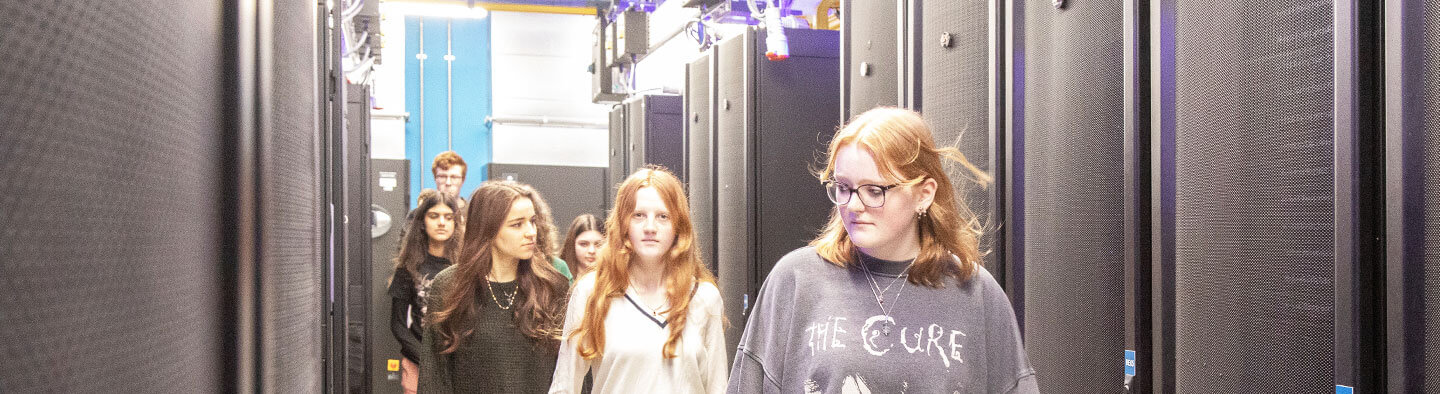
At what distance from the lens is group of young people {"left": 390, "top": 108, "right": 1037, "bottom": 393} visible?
135 centimetres

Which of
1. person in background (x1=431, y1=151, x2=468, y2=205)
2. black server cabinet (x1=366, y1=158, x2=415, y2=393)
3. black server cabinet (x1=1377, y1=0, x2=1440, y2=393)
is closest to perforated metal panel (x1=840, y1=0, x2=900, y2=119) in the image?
black server cabinet (x1=1377, y1=0, x2=1440, y2=393)

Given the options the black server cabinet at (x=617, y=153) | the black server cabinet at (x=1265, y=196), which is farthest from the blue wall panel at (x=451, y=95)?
the black server cabinet at (x=1265, y=196)

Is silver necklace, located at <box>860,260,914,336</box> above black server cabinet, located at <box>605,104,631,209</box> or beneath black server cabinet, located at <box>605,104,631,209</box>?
beneath

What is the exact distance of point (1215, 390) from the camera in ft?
5.08

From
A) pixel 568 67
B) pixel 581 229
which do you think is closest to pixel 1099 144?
pixel 581 229

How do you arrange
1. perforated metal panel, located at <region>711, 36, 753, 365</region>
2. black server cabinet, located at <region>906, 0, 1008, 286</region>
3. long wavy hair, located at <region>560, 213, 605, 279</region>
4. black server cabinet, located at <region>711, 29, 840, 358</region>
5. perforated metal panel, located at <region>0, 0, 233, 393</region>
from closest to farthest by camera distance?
perforated metal panel, located at <region>0, 0, 233, 393</region> → black server cabinet, located at <region>906, 0, 1008, 286</region> → long wavy hair, located at <region>560, 213, 605, 279</region> → black server cabinet, located at <region>711, 29, 840, 358</region> → perforated metal panel, located at <region>711, 36, 753, 365</region>

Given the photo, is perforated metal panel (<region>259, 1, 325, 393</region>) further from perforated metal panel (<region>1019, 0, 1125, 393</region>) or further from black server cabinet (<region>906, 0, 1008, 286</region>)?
black server cabinet (<region>906, 0, 1008, 286</region>)

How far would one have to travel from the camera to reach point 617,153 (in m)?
6.85

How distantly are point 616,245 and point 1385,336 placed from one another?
1.40 m

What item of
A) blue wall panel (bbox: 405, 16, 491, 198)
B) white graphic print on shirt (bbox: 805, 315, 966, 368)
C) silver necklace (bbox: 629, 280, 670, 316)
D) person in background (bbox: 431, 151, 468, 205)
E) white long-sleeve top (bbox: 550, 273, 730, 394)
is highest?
blue wall panel (bbox: 405, 16, 491, 198)

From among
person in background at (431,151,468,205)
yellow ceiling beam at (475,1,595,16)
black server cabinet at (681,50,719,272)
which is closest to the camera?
black server cabinet at (681,50,719,272)

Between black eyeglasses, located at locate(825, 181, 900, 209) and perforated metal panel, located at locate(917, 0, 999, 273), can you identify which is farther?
perforated metal panel, located at locate(917, 0, 999, 273)

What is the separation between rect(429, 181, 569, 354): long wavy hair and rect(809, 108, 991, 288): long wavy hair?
1200 millimetres

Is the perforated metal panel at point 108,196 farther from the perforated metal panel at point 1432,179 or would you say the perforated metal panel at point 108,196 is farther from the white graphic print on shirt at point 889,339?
the perforated metal panel at point 1432,179
